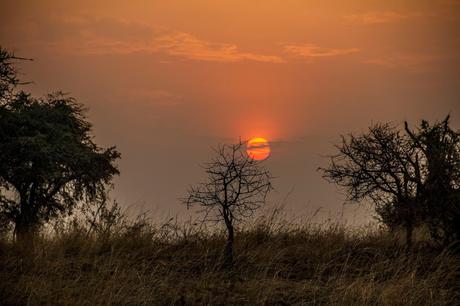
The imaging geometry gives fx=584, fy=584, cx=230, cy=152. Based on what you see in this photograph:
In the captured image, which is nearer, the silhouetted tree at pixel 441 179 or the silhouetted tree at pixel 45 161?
the silhouetted tree at pixel 441 179

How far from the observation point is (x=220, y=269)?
36.0 ft

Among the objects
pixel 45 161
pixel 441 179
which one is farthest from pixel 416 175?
pixel 45 161

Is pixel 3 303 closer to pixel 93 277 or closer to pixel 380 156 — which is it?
pixel 93 277

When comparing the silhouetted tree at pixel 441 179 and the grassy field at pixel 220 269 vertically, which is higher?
the silhouetted tree at pixel 441 179

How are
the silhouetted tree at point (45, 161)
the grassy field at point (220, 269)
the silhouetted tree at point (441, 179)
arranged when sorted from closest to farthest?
the grassy field at point (220, 269) < the silhouetted tree at point (441, 179) < the silhouetted tree at point (45, 161)

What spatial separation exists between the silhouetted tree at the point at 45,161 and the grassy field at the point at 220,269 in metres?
6.31

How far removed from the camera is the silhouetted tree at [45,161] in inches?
738

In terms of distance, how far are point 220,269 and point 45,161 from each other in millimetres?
10086

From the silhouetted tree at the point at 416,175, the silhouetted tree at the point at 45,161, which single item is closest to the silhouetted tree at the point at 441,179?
the silhouetted tree at the point at 416,175

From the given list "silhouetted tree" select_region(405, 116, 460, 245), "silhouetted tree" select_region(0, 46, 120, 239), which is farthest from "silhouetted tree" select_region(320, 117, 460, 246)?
"silhouetted tree" select_region(0, 46, 120, 239)

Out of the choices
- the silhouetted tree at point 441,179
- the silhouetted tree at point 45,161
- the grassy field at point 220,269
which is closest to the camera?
the grassy field at point 220,269

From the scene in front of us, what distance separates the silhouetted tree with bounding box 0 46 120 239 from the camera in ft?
61.5

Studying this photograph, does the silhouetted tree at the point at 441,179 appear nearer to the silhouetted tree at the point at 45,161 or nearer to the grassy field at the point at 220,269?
the grassy field at the point at 220,269

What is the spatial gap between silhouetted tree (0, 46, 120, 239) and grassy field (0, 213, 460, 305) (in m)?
6.31
